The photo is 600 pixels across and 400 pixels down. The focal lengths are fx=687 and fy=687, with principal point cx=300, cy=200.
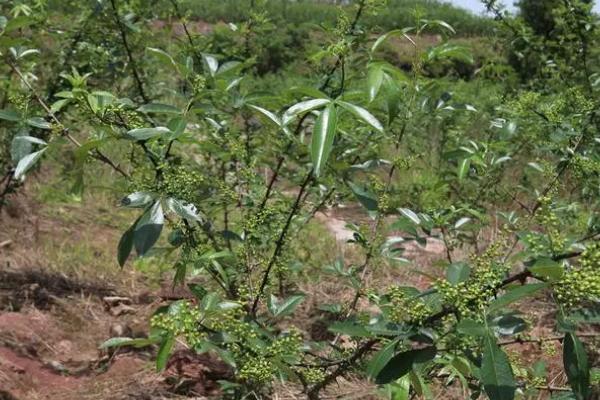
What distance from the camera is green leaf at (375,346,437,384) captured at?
3.85 feet

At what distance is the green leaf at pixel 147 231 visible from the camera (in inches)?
49.5

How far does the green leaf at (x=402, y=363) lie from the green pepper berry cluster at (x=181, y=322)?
0.38 m

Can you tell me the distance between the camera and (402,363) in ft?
3.88

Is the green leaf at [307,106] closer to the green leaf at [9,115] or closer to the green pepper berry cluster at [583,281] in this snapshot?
the green pepper berry cluster at [583,281]

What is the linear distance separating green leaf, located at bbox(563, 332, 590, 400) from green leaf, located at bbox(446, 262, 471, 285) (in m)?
0.20

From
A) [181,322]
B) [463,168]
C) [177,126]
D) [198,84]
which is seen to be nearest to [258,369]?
[181,322]

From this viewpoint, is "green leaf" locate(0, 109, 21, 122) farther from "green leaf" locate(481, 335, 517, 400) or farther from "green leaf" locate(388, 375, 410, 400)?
"green leaf" locate(481, 335, 517, 400)

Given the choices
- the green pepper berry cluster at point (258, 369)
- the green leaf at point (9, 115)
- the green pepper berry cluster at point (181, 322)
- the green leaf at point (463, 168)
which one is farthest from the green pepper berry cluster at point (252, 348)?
the green leaf at point (463, 168)

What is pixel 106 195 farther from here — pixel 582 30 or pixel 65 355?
pixel 582 30

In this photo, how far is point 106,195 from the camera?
5348 mm

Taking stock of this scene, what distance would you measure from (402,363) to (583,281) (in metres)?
0.33

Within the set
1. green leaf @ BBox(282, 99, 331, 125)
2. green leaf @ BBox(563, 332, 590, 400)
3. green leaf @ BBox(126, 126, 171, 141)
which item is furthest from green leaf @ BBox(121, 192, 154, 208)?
green leaf @ BBox(563, 332, 590, 400)

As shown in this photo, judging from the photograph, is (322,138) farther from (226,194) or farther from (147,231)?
(226,194)

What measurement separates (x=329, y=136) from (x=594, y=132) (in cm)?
169
